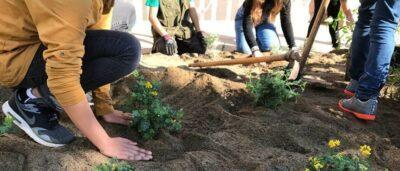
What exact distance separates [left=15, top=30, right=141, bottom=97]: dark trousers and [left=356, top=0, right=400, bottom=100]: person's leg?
4.42 ft

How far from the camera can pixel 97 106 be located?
248 cm

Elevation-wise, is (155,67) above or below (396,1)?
below

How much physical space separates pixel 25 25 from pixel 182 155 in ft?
2.94

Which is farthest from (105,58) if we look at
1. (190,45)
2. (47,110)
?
(190,45)

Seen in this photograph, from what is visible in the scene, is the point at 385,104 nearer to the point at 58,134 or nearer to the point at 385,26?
the point at 385,26

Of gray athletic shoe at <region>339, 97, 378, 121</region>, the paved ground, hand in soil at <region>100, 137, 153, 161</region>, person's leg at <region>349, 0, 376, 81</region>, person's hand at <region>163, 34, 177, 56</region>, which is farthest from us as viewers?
the paved ground

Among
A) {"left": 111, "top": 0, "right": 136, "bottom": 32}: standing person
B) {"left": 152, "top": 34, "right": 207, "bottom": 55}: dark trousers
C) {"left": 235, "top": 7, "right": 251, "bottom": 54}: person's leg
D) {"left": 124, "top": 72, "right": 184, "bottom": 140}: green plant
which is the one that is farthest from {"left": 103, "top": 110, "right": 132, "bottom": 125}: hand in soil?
{"left": 235, "top": 7, "right": 251, "bottom": 54}: person's leg

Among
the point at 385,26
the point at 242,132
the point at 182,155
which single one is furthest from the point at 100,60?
the point at 385,26

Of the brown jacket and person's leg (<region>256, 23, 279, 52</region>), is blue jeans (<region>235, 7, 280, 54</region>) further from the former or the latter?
the brown jacket

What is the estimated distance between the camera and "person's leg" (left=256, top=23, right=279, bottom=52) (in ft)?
16.3

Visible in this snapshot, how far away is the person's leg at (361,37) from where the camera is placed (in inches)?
115

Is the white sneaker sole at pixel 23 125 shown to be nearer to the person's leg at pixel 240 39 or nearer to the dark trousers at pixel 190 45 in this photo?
the dark trousers at pixel 190 45

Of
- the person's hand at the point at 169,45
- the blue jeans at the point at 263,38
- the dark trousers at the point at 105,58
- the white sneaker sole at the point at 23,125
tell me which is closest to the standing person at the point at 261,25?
the blue jeans at the point at 263,38

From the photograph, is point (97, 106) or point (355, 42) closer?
point (97, 106)
